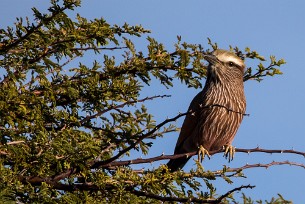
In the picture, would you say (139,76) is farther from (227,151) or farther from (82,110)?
(227,151)

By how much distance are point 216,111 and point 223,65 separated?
759 millimetres

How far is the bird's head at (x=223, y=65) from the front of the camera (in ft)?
24.7

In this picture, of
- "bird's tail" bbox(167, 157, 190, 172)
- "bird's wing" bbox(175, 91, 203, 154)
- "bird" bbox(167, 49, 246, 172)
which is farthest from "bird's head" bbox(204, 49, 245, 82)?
"bird's tail" bbox(167, 157, 190, 172)

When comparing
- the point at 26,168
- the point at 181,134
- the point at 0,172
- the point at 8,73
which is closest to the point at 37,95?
the point at 8,73

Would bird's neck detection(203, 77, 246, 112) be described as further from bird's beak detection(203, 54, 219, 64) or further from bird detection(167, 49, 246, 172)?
bird's beak detection(203, 54, 219, 64)

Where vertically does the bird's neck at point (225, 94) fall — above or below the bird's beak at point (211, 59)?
below

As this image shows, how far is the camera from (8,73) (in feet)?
19.5

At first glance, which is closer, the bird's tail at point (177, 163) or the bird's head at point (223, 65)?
the bird's tail at point (177, 163)

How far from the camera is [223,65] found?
7.64 meters

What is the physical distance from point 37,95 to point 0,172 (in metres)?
1.32

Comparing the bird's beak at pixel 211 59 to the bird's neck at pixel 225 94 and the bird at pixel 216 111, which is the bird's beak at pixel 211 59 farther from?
the bird's neck at pixel 225 94

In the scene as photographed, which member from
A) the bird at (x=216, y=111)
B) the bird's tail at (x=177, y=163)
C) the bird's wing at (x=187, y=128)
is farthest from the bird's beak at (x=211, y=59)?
the bird's tail at (x=177, y=163)

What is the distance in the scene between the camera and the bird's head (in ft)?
24.7

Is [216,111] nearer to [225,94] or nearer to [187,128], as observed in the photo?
[187,128]
